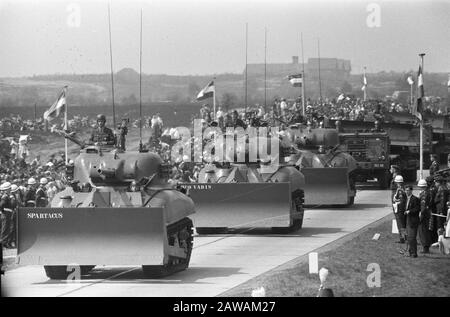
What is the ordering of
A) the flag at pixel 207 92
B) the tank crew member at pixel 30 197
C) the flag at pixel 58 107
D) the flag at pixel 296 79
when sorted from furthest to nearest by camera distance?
1. the flag at pixel 296 79
2. the flag at pixel 207 92
3. the flag at pixel 58 107
4. the tank crew member at pixel 30 197

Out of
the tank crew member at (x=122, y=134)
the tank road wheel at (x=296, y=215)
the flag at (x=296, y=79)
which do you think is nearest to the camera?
the tank crew member at (x=122, y=134)

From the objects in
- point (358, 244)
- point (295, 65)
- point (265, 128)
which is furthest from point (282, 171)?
point (295, 65)

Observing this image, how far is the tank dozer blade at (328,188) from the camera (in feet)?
116

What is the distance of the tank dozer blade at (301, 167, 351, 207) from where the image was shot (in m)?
35.3

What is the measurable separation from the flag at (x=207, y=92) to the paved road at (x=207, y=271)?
1000 cm

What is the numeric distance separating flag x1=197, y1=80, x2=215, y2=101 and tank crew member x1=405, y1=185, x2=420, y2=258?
17.2 meters

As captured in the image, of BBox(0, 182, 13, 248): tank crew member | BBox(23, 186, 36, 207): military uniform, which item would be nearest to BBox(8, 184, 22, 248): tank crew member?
BBox(0, 182, 13, 248): tank crew member

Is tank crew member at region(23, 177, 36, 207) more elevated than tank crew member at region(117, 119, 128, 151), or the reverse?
tank crew member at region(117, 119, 128, 151)

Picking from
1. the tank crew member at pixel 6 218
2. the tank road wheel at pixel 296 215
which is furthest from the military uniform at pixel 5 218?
the tank road wheel at pixel 296 215

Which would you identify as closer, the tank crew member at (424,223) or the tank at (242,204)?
the tank crew member at (424,223)

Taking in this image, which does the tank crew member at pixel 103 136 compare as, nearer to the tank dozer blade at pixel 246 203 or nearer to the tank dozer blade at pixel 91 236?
the tank dozer blade at pixel 91 236

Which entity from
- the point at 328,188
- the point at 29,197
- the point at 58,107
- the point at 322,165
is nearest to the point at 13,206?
the point at 29,197

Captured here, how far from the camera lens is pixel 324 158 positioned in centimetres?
3734

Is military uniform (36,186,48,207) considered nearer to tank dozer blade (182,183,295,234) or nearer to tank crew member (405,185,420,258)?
tank dozer blade (182,183,295,234)
